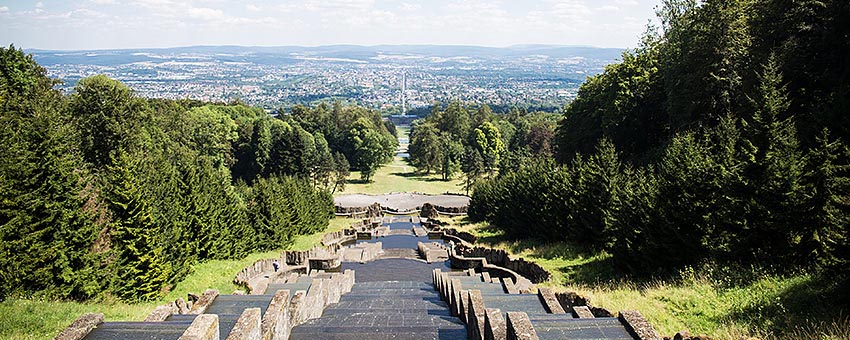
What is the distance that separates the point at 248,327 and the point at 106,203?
14.4 metres

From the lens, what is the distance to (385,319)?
11383 mm

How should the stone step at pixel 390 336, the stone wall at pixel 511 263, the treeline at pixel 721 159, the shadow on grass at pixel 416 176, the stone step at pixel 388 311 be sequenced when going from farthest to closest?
the shadow on grass at pixel 416 176 < the stone wall at pixel 511 263 < the treeline at pixel 721 159 < the stone step at pixel 388 311 < the stone step at pixel 390 336

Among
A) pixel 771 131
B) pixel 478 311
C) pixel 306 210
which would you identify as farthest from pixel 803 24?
pixel 306 210

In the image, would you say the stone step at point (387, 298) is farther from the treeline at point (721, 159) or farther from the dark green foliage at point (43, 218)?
the dark green foliage at point (43, 218)

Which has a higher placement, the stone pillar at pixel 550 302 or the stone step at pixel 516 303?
the stone pillar at pixel 550 302

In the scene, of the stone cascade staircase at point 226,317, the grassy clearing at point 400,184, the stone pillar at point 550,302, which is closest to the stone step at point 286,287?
the stone cascade staircase at point 226,317

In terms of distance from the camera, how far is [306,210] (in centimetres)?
4100

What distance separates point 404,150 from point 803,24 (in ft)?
412

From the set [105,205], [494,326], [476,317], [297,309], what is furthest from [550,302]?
[105,205]

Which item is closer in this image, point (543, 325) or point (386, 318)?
point (543, 325)

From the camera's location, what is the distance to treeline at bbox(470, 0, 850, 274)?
1348cm

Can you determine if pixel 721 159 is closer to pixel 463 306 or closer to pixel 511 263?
pixel 463 306

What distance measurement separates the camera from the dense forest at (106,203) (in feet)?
50.2

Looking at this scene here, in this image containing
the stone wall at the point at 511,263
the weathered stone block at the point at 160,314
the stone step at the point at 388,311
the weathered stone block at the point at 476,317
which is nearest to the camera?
the weathered stone block at the point at 476,317
